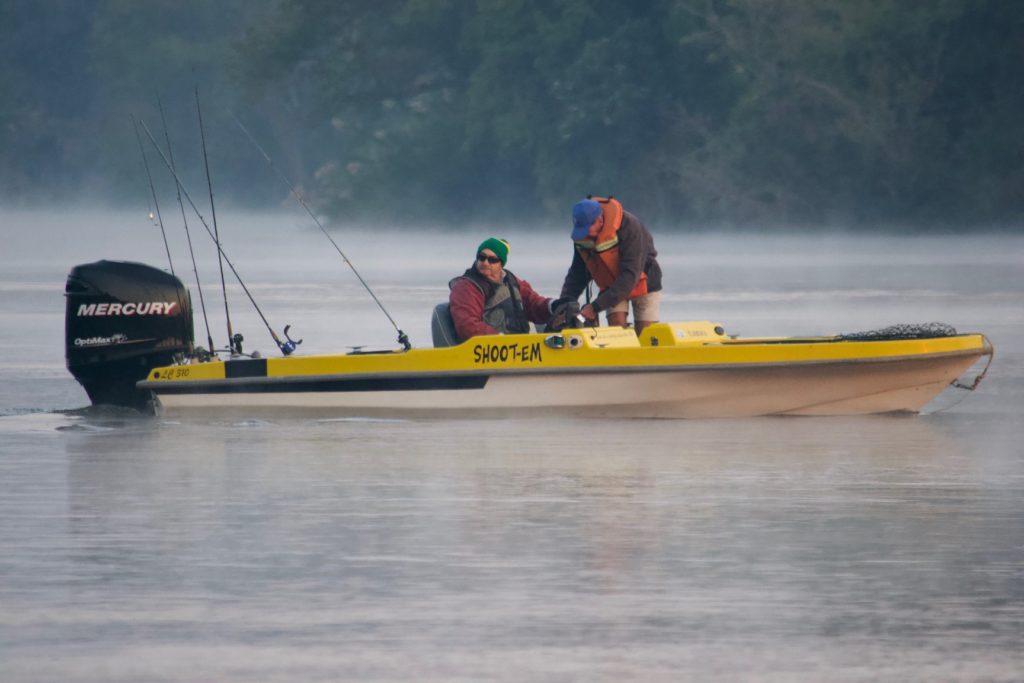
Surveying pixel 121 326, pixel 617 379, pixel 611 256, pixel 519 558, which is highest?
pixel 611 256

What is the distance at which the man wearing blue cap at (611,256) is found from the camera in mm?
12703

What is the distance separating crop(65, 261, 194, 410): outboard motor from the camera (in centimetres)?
1301

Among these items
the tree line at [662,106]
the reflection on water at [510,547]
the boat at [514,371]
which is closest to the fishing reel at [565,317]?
the boat at [514,371]

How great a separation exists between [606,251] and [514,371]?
0.91 metres

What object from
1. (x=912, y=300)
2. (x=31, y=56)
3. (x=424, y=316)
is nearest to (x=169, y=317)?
(x=424, y=316)

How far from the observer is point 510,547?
8.23m

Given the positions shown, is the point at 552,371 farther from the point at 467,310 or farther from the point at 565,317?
the point at 467,310

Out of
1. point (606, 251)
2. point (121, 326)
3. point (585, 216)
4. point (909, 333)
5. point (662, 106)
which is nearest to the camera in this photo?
point (909, 333)

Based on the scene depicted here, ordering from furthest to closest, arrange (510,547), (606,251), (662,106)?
(662,106) → (606,251) → (510,547)

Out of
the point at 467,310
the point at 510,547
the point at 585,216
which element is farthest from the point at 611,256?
the point at 510,547

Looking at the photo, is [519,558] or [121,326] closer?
[519,558]

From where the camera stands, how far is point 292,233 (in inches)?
2463

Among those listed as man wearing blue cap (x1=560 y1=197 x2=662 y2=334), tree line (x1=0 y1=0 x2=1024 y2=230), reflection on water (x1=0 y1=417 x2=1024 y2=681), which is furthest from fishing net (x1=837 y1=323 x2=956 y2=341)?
tree line (x1=0 y1=0 x2=1024 y2=230)

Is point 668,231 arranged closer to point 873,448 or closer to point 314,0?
point 314,0
